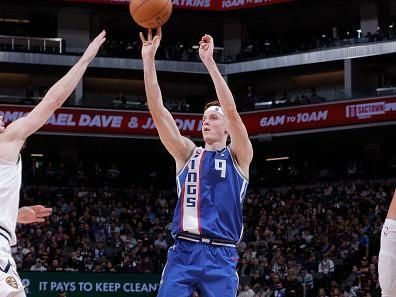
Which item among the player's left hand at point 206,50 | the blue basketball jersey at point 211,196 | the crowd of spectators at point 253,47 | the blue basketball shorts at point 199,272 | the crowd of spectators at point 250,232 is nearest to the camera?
the blue basketball shorts at point 199,272

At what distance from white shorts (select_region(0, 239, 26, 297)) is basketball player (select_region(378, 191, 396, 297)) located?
3.62 meters

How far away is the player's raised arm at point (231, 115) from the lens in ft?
27.0

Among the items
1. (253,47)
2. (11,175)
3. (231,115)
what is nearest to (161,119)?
(231,115)

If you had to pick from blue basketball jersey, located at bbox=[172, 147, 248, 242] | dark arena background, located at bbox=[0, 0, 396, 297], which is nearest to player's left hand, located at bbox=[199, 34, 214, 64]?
blue basketball jersey, located at bbox=[172, 147, 248, 242]

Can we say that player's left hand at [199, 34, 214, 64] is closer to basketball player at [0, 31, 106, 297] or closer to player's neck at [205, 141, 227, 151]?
player's neck at [205, 141, 227, 151]

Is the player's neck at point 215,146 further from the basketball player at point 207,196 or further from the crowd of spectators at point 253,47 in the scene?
the crowd of spectators at point 253,47

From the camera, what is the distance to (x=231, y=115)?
8203mm

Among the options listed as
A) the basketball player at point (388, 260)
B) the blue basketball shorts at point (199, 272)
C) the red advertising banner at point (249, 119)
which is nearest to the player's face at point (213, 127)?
the blue basketball shorts at point (199, 272)

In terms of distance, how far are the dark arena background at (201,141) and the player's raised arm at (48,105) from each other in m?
17.1

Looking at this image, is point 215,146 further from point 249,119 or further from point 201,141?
point 201,141

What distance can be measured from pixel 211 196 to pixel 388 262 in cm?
188

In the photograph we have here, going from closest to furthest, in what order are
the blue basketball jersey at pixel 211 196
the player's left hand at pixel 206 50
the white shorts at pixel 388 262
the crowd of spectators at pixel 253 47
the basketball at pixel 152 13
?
the blue basketball jersey at pixel 211 196 → the white shorts at pixel 388 262 → the player's left hand at pixel 206 50 → the basketball at pixel 152 13 → the crowd of spectators at pixel 253 47

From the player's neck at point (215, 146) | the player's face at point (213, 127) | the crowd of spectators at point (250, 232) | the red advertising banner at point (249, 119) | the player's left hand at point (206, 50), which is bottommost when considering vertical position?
the crowd of spectators at point (250, 232)

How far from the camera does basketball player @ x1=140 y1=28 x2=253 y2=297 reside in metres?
7.79
